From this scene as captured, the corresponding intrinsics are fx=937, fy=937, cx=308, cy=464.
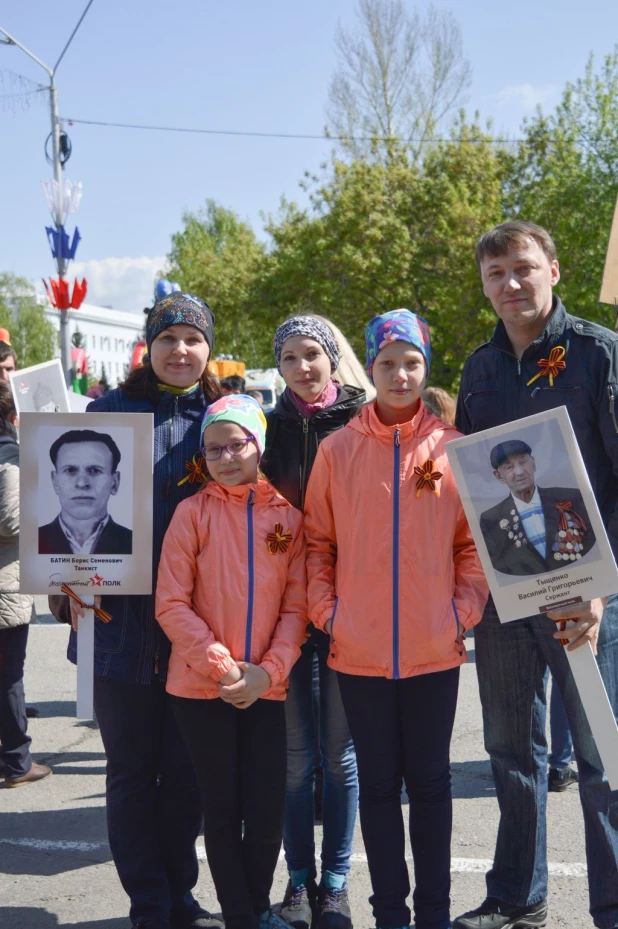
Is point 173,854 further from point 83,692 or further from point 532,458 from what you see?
point 532,458

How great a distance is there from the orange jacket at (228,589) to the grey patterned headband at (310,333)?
68cm

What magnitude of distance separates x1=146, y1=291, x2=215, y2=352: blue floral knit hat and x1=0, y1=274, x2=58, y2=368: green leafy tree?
6338 centimetres

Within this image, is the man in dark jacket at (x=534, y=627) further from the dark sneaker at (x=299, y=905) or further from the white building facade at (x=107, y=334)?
the white building facade at (x=107, y=334)

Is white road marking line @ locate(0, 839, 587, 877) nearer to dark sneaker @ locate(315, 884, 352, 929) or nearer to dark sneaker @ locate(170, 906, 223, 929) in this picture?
dark sneaker @ locate(315, 884, 352, 929)

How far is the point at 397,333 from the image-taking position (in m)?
3.07

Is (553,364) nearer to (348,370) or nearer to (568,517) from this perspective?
(568,517)

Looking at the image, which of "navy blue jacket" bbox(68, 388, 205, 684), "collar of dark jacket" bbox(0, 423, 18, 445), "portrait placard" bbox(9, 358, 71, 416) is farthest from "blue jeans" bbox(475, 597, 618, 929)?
"portrait placard" bbox(9, 358, 71, 416)

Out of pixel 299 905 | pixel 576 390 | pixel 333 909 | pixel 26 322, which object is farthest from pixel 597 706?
pixel 26 322

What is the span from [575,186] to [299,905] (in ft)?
64.1

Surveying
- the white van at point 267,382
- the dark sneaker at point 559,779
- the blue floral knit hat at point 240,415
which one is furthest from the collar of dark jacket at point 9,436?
the white van at point 267,382

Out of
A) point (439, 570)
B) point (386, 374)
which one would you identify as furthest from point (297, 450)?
point (439, 570)

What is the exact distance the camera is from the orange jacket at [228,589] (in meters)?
2.96

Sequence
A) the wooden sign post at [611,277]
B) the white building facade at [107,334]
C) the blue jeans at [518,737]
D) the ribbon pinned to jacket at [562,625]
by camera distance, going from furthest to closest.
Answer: the white building facade at [107,334]
the wooden sign post at [611,277]
the blue jeans at [518,737]
the ribbon pinned to jacket at [562,625]

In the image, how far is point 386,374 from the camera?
3.10 m
